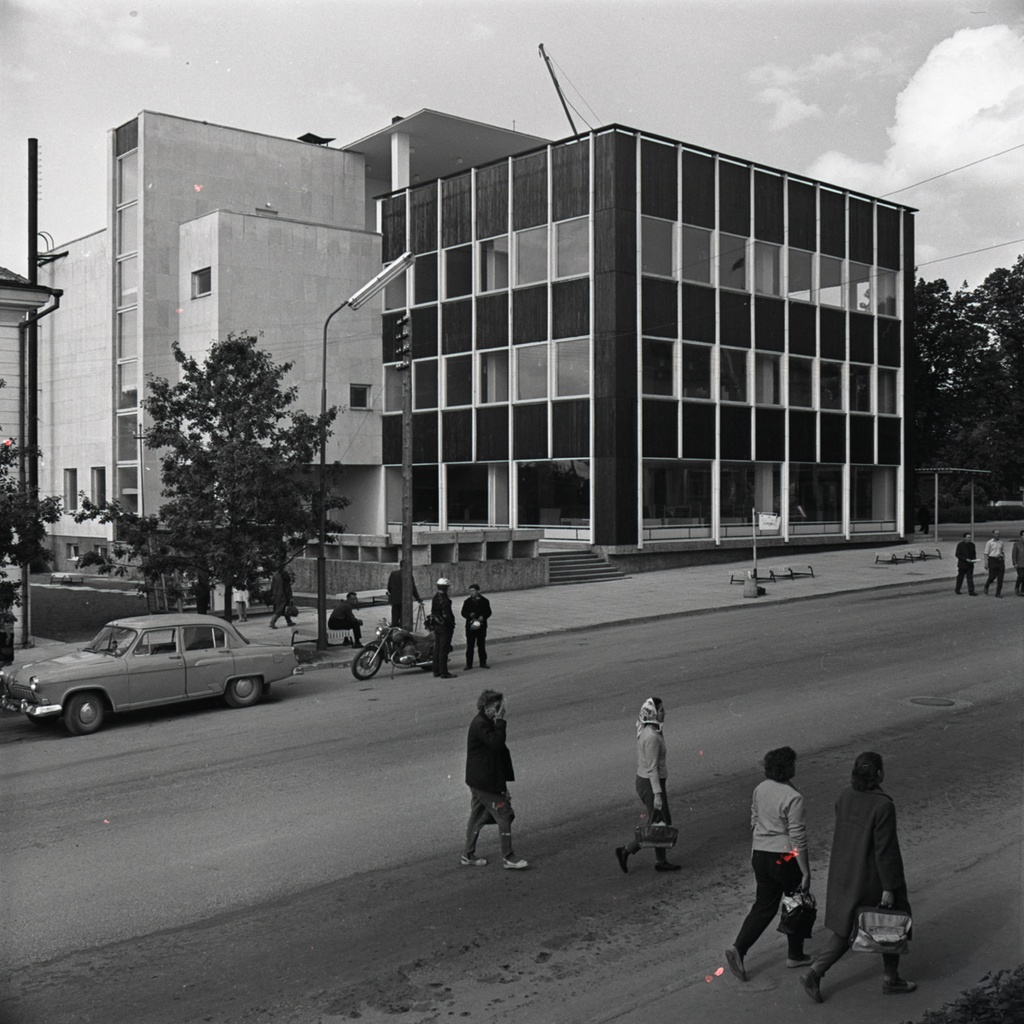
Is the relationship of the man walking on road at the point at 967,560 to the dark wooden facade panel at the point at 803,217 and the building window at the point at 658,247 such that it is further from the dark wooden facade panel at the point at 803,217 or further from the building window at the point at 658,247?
the dark wooden facade panel at the point at 803,217

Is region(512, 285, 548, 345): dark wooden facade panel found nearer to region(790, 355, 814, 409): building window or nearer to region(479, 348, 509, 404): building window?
region(479, 348, 509, 404): building window

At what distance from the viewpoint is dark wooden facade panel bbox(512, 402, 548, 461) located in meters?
36.0

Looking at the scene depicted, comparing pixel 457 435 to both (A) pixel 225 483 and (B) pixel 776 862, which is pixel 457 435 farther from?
(B) pixel 776 862

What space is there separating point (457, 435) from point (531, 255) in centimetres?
716

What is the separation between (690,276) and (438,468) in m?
11.7

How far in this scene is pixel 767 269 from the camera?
3834 cm

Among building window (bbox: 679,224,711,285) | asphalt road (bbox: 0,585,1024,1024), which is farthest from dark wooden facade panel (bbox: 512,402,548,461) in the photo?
asphalt road (bbox: 0,585,1024,1024)

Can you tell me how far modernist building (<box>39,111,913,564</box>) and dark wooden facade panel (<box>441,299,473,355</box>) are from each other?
101mm

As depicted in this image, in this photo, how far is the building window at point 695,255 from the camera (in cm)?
3591

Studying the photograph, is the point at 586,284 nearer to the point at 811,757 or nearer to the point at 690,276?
the point at 690,276

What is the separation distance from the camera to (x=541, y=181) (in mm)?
35938

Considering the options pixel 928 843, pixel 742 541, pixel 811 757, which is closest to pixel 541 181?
pixel 742 541

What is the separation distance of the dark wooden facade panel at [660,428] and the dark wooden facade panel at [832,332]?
830cm

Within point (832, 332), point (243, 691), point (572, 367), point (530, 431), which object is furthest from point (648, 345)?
point (243, 691)
